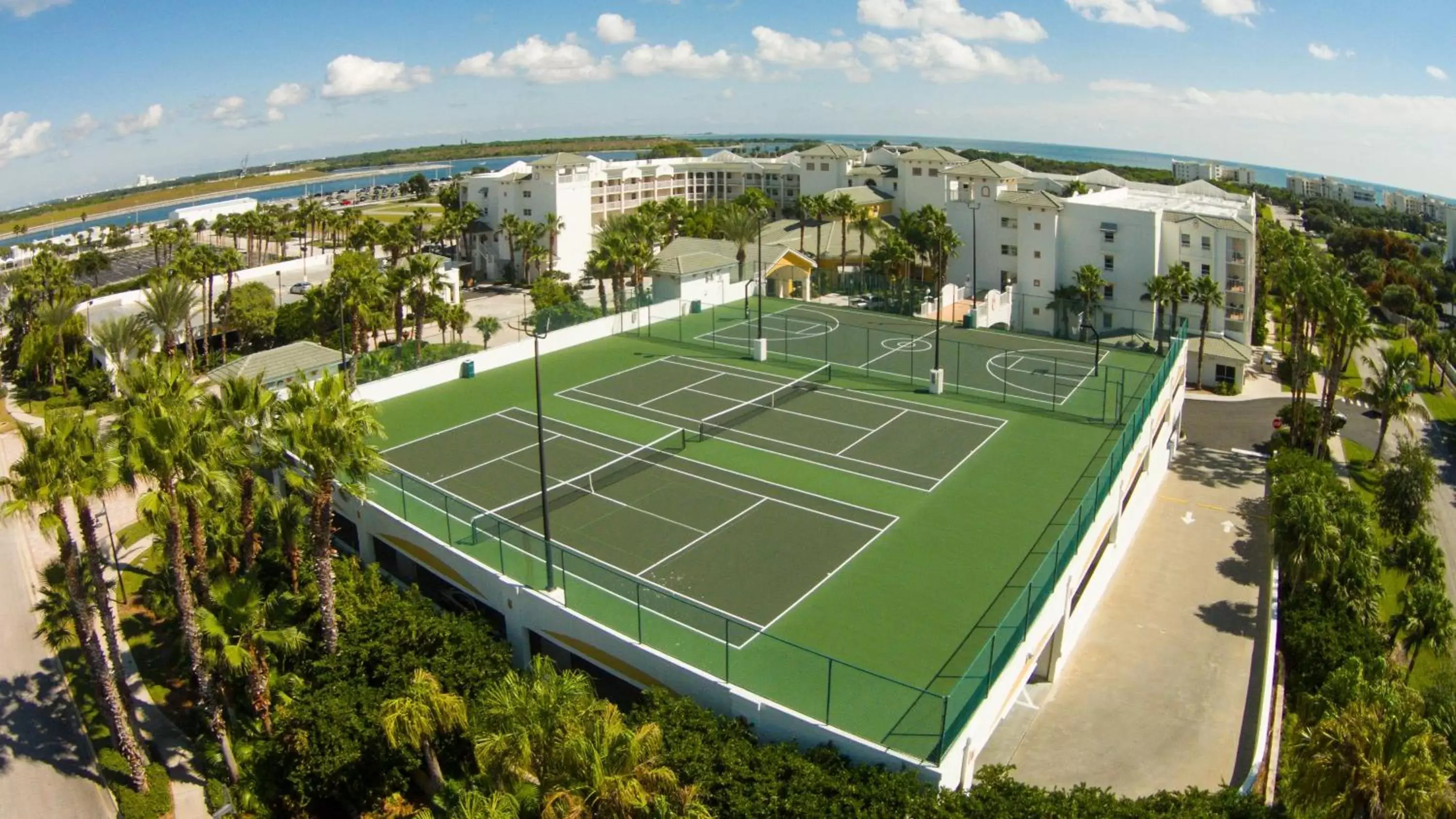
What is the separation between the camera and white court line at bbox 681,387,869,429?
35219mm

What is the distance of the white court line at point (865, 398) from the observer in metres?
35.6

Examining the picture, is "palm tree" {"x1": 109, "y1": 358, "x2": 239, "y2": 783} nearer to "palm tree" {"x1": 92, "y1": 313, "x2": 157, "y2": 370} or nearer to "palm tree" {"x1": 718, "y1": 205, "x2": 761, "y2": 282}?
"palm tree" {"x1": 92, "y1": 313, "x2": 157, "y2": 370}

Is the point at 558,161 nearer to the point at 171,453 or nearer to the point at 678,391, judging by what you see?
the point at 678,391

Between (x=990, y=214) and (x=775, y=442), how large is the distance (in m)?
38.7

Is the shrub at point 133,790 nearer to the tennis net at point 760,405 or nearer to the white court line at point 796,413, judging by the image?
the tennis net at point 760,405

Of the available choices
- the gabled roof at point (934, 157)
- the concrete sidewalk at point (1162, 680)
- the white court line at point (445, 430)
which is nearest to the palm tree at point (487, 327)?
the white court line at point (445, 430)

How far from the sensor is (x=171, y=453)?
20.0 metres

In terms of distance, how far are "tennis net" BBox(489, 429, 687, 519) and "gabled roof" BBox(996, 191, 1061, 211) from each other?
1479 inches

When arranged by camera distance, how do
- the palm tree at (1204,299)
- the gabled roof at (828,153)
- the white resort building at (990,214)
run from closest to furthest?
the palm tree at (1204,299) < the white resort building at (990,214) < the gabled roof at (828,153)

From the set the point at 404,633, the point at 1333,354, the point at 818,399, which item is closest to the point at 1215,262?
the point at 1333,354

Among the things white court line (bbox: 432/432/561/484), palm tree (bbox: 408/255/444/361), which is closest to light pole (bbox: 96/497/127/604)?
white court line (bbox: 432/432/561/484)

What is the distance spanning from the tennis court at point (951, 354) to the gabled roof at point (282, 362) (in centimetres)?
1572

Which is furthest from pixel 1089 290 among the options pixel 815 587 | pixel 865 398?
pixel 815 587

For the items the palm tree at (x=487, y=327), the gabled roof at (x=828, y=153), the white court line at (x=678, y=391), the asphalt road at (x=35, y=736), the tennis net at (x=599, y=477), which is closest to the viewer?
the asphalt road at (x=35, y=736)
